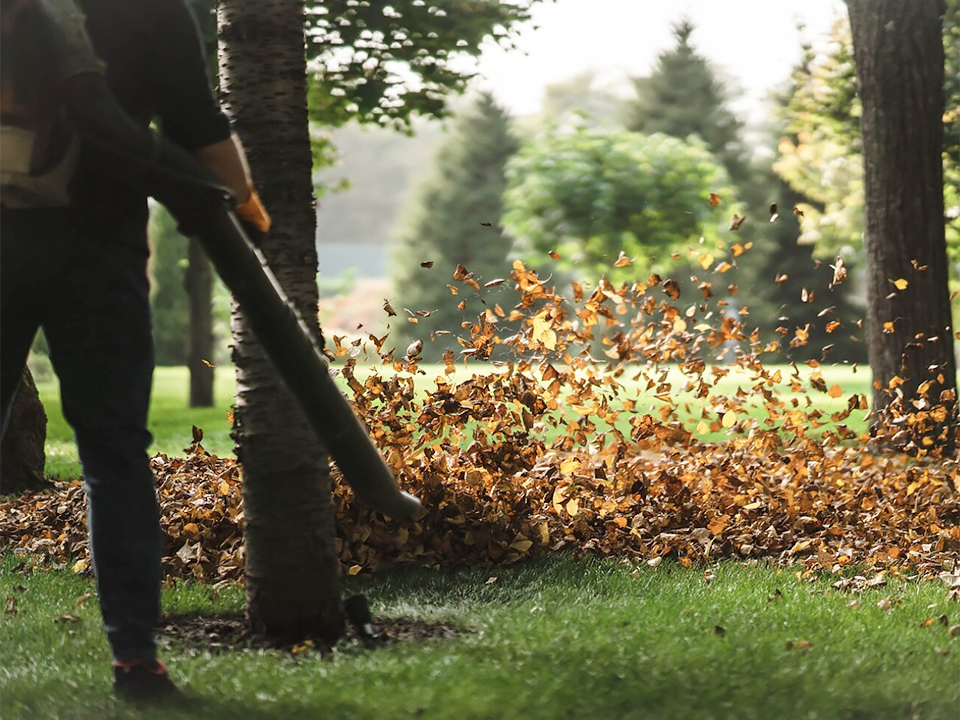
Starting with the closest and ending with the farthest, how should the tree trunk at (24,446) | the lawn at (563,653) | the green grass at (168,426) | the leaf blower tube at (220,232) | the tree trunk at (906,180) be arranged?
the leaf blower tube at (220,232), the lawn at (563,653), the tree trunk at (24,446), the tree trunk at (906,180), the green grass at (168,426)

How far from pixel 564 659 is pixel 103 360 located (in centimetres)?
151

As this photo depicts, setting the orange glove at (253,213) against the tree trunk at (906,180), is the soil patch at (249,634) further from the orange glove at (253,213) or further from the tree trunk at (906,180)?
the tree trunk at (906,180)

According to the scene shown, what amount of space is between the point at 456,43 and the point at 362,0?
0.99m

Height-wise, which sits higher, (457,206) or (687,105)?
(687,105)

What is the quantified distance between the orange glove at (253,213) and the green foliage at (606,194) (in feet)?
67.8

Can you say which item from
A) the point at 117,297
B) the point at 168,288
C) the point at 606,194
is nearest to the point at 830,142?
the point at 606,194

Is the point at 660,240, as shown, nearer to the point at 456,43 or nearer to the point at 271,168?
the point at 456,43

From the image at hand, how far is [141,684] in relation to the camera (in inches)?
110

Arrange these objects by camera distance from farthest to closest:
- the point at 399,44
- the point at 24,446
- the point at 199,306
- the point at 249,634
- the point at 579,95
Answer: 1. the point at 579,95
2. the point at 199,306
3. the point at 399,44
4. the point at 24,446
5. the point at 249,634

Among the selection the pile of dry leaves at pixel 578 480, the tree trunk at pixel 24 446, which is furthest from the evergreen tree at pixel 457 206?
the pile of dry leaves at pixel 578 480

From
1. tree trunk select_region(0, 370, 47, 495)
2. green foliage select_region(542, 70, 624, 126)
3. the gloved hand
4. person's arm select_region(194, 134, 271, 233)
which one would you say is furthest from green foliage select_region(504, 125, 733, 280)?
green foliage select_region(542, 70, 624, 126)

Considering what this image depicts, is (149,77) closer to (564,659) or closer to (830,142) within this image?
(564,659)

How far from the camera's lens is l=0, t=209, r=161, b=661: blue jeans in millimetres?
2621

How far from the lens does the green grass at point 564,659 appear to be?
284 centimetres
